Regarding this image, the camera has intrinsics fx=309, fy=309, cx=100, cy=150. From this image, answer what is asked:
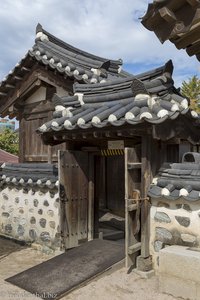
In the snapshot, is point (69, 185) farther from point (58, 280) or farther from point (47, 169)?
point (58, 280)

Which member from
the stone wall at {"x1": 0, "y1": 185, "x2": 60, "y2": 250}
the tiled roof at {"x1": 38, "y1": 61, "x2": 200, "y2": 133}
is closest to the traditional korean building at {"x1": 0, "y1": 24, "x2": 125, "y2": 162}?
the tiled roof at {"x1": 38, "y1": 61, "x2": 200, "y2": 133}

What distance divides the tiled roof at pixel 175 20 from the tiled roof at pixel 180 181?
7.87ft

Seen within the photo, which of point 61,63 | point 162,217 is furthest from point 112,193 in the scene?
point 162,217

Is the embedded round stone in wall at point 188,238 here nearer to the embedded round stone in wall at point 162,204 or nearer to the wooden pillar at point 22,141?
the embedded round stone in wall at point 162,204

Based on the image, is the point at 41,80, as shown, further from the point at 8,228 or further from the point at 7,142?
the point at 7,142

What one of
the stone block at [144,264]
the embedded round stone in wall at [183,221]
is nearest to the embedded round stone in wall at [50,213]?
the stone block at [144,264]

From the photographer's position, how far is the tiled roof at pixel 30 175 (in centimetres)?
817

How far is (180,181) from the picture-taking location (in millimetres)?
5508

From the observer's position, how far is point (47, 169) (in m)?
8.60

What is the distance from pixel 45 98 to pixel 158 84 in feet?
18.4

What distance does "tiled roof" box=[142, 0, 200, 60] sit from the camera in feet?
11.5

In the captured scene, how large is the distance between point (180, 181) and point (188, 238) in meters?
1.00

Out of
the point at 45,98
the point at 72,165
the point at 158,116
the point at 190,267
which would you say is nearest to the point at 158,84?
the point at 158,116

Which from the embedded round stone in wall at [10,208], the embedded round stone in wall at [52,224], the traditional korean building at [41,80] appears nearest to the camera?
the embedded round stone in wall at [52,224]
